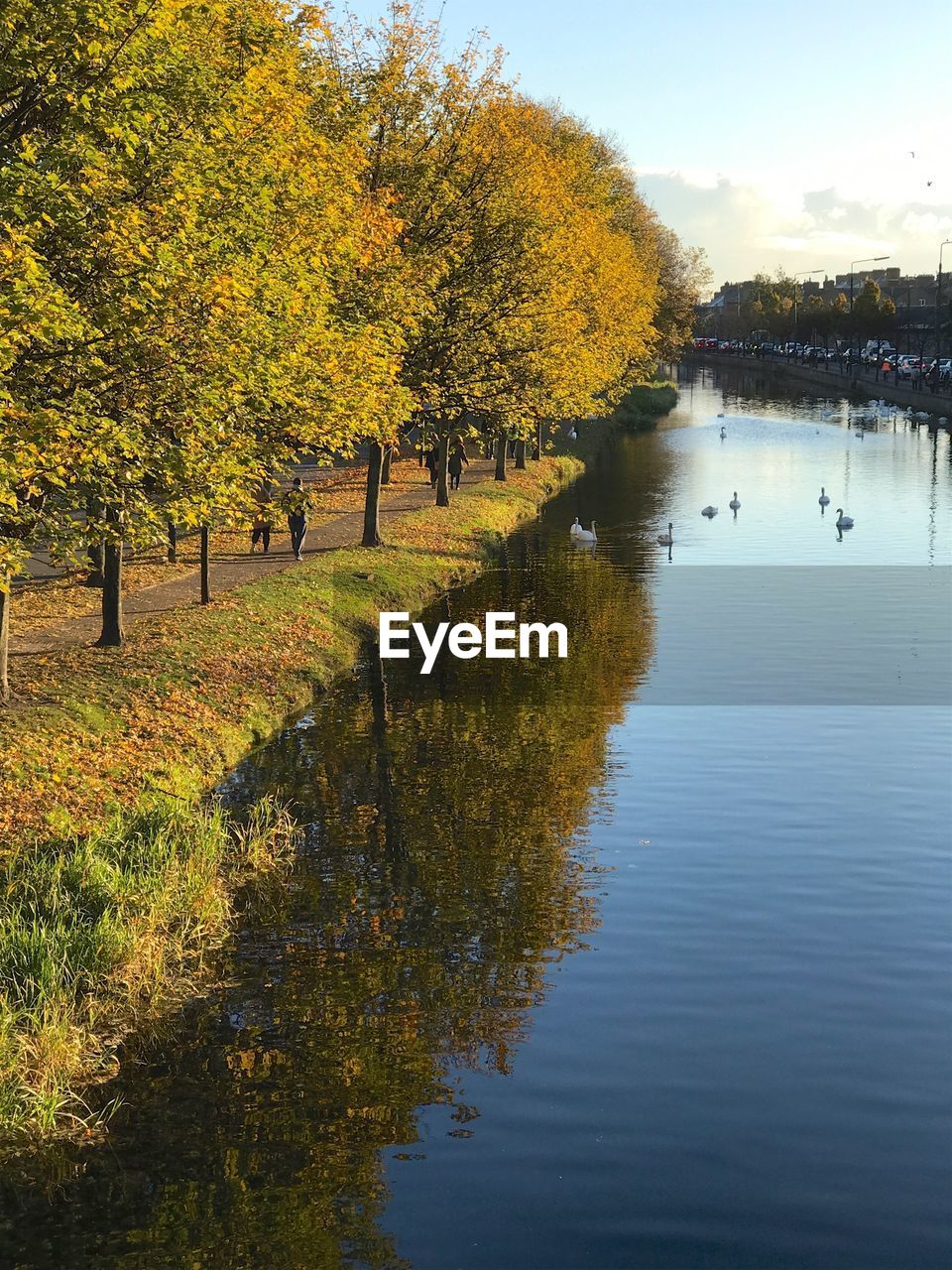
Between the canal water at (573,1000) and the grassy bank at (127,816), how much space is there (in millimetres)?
761

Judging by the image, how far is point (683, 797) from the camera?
83.6ft

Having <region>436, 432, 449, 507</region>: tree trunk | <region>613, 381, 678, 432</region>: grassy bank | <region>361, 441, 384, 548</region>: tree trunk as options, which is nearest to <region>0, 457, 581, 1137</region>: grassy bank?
<region>361, 441, 384, 548</region>: tree trunk

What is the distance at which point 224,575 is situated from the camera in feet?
129

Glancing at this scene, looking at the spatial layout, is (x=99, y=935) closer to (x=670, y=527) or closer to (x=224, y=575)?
(x=224, y=575)

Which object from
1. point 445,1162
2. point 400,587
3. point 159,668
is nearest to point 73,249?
point 159,668

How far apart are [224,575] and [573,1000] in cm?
2397

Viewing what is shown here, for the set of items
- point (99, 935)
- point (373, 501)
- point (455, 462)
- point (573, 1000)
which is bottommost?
point (573, 1000)

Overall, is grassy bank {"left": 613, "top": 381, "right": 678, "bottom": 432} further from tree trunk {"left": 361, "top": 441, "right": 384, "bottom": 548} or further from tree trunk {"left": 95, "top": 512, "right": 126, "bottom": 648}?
tree trunk {"left": 95, "top": 512, "right": 126, "bottom": 648}

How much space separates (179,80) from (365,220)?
45.6ft

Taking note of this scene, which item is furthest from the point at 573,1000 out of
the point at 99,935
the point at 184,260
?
the point at 184,260

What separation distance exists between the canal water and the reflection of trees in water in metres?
0.05

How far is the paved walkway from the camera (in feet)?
98.9

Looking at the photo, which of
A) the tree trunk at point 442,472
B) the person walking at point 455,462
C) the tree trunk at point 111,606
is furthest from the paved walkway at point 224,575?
the person walking at point 455,462

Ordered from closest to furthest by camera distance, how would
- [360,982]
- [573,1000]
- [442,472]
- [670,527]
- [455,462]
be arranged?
[573,1000]
[360,982]
[442,472]
[670,527]
[455,462]
